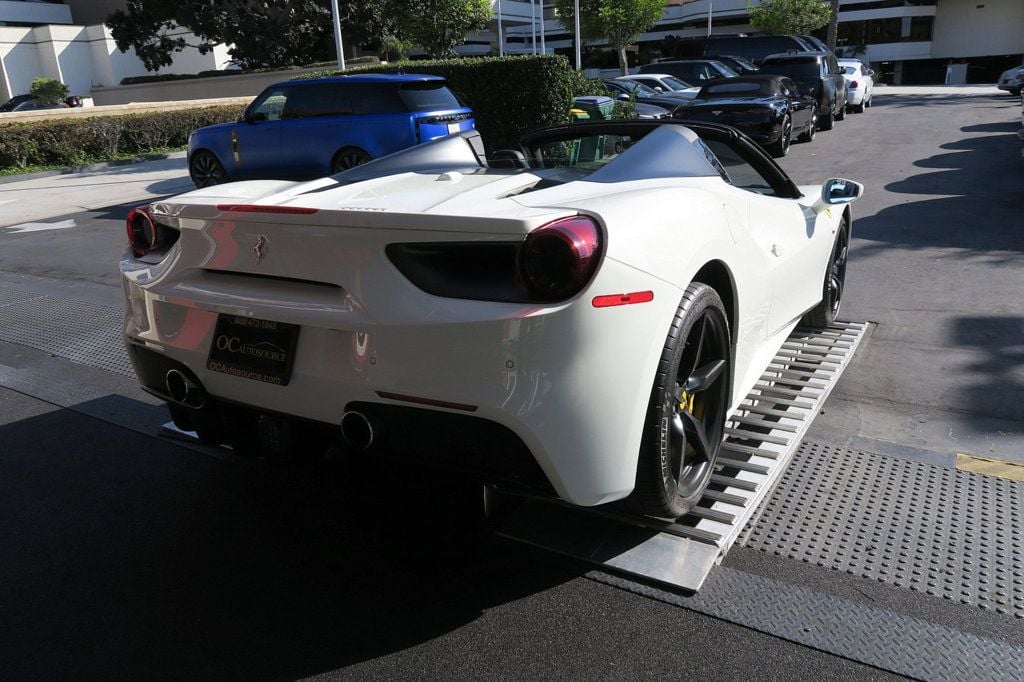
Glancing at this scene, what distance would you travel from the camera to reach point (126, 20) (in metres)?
33.0

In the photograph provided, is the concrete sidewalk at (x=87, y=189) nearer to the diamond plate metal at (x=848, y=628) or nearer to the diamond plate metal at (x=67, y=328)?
the diamond plate metal at (x=67, y=328)

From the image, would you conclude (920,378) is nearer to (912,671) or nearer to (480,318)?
(912,671)

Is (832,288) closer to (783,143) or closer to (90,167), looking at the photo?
(783,143)

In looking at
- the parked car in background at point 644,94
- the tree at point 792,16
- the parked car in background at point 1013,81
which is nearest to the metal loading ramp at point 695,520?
the parked car in background at point 644,94

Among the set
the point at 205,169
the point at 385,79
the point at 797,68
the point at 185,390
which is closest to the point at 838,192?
the point at 185,390

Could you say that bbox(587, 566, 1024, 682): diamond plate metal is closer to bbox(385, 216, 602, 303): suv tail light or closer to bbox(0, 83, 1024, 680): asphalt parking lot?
bbox(0, 83, 1024, 680): asphalt parking lot

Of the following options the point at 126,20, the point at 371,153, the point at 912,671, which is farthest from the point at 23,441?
the point at 126,20

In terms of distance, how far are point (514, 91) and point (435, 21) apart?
1295cm

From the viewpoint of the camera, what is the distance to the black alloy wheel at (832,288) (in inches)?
192

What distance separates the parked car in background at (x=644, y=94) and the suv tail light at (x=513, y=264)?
608 inches

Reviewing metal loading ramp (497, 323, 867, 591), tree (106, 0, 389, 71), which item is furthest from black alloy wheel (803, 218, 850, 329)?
tree (106, 0, 389, 71)

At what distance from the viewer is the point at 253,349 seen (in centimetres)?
270

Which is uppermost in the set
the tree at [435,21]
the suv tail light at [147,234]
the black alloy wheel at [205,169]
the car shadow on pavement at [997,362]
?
the tree at [435,21]

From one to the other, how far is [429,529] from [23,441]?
2284mm
